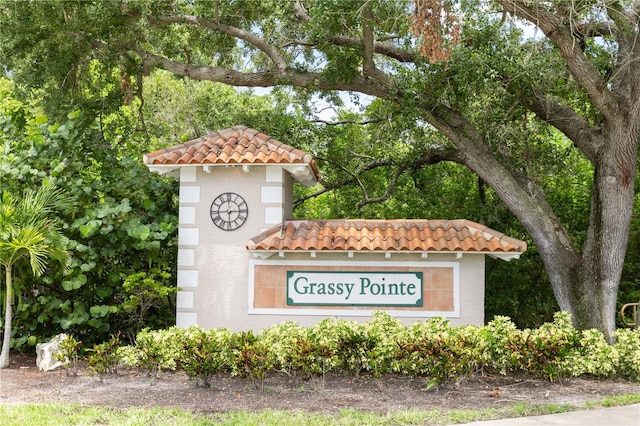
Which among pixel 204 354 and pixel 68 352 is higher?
pixel 204 354

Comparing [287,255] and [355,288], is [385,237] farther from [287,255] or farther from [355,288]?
[287,255]

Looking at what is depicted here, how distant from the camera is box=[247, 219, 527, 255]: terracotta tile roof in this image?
381 inches

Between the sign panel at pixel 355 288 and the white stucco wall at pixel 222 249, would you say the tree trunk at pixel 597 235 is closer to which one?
the sign panel at pixel 355 288

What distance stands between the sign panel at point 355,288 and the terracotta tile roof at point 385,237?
1.65 feet

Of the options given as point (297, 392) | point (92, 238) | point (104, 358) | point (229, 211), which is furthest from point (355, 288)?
point (92, 238)

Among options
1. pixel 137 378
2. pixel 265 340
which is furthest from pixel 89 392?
pixel 265 340

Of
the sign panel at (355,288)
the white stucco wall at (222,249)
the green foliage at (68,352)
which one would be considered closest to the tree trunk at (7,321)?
the green foliage at (68,352)

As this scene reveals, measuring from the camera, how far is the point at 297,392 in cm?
788

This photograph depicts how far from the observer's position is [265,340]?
27.0 feet

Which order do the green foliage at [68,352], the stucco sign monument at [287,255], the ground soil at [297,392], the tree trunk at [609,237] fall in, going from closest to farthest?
1. the ground soil at [297,392]
2. the green foliage at [68,352]
3. the stucco sign monument at [287,255]
4. the tree trunk at [609,237]

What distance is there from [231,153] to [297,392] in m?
4.21

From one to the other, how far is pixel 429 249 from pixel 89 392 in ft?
16.9

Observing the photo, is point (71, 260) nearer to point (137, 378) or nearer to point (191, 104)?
point (137, 378)

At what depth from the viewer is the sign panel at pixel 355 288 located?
32.7ft
